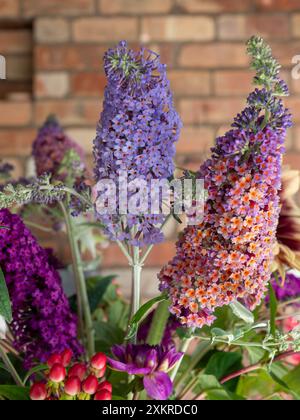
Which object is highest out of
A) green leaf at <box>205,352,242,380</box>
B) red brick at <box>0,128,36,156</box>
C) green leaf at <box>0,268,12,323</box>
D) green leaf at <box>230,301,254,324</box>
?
red brick at <box>0,128,36,156</box>

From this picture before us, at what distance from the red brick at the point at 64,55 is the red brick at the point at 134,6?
0.35 ft

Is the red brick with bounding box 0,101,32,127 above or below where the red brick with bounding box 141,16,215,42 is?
below

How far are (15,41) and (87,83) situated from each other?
243 millimetres

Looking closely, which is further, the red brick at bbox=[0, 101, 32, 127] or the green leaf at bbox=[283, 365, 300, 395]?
the red brick at bbox=[0, 101, 32, 127]

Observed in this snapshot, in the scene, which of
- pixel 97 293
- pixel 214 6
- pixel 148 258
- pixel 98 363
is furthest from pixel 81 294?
pixel 214 6

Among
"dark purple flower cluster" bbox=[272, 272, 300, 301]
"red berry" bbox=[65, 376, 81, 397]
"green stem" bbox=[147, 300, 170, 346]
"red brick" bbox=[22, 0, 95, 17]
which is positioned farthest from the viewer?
"red brick" bbox=[22, 0, 95, 17]

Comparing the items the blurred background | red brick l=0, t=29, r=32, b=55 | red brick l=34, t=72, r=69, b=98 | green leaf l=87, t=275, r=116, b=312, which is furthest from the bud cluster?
red brick l=0, t=29, r=32, b=55

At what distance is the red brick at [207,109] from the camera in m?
1.74

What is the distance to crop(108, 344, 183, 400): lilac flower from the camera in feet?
1.49

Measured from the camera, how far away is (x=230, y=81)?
5.70 feet

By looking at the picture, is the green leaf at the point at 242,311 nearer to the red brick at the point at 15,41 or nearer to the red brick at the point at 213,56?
the red brick at the point at 213,56

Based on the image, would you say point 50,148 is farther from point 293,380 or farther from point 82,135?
point 82,135

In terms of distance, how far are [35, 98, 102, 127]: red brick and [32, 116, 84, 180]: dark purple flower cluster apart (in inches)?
35.8

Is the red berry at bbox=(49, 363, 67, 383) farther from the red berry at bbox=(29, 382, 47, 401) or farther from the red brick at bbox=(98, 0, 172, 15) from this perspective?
the red brick at bbox=(98, 0, 172, 15)
